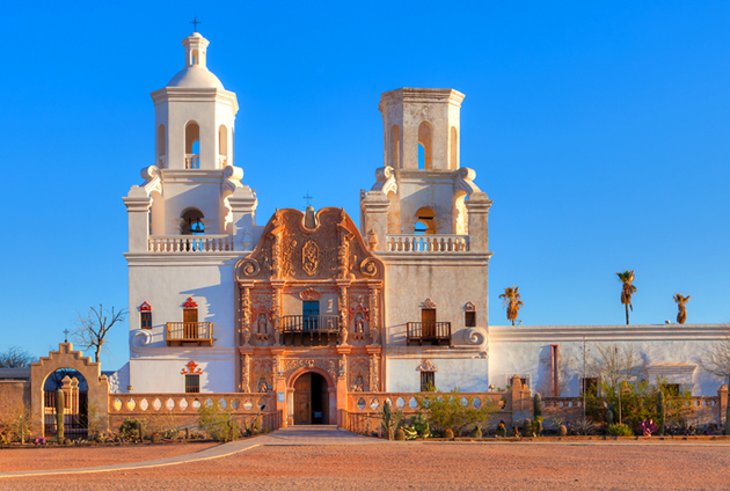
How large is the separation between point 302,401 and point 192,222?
25.8 feet

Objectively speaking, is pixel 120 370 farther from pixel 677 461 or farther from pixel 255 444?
pixel 677 461

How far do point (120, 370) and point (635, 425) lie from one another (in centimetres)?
1706

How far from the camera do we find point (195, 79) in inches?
1875

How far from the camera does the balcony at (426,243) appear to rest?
45.5 m

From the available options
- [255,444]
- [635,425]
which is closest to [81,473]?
[255,444]

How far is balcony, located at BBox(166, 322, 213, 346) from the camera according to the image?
145ft

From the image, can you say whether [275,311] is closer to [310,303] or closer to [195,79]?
[310,303]

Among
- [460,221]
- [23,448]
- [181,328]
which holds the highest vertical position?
[460,221]

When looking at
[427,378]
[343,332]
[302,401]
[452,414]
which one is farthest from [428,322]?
[452,414]

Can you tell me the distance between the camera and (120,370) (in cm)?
4484

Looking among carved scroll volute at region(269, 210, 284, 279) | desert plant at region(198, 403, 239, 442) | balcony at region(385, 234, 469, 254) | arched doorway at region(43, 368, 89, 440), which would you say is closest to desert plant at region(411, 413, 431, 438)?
desert plant at region(198, 403, 239, 442)

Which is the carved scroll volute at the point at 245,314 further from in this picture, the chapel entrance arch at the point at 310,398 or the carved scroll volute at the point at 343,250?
the carved scroll volute at the point at 343,250

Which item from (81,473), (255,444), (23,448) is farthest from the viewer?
(23,448)

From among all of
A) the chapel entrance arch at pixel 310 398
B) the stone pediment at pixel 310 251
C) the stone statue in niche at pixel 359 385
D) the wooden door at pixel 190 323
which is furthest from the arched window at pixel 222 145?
the stone statue in niche at pixel 359 385
